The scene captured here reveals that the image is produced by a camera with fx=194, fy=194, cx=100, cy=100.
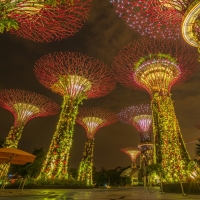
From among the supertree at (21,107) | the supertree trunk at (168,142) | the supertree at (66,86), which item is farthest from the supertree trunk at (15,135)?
the supertree trunk at (168,142)

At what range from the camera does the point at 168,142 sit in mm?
16688

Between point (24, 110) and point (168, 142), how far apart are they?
59.4ft

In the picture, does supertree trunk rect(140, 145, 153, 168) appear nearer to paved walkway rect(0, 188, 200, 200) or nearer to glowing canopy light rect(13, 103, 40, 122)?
glowing canopy light rect(13, 103, 40, 122)

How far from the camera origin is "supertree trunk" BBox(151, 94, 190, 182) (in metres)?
15.8

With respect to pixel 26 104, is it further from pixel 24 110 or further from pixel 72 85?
pixel 72 85

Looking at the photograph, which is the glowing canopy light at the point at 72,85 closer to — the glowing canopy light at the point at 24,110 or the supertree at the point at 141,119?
the glowing canopy light at the point at 24,110

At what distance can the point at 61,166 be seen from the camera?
56.7ft

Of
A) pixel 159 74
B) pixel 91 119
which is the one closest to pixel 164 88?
pixel 159 74

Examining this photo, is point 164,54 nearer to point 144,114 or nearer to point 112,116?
point 112,116

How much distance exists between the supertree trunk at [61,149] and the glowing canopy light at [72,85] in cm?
150

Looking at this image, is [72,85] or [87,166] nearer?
[72,85]

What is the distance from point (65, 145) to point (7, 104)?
11898 millimetres

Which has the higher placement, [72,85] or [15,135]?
[72,85]

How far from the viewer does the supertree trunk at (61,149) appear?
17.0 metres
